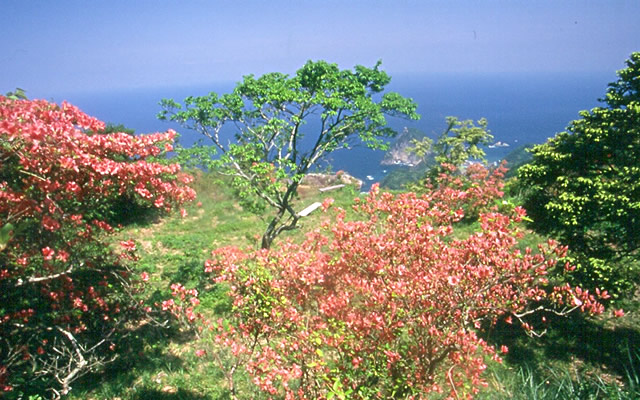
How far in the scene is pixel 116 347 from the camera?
744cm

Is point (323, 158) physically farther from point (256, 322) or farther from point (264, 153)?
point (256, 322)

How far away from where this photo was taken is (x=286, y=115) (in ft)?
31.1

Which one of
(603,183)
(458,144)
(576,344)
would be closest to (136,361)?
(576,344)

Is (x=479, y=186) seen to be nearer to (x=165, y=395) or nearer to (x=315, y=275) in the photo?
(x=315, y=275)

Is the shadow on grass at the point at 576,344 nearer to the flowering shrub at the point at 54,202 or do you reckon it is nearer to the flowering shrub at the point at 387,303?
the flowering shrub at the point at 387,303

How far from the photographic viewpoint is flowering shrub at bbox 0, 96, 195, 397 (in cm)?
432

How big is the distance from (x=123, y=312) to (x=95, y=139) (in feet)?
14.8

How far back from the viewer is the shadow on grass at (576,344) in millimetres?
7449

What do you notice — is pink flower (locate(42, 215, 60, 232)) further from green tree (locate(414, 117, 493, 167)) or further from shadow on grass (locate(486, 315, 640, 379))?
green tree (locate(414, 117, 493, 167))

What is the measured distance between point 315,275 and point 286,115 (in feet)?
18.2

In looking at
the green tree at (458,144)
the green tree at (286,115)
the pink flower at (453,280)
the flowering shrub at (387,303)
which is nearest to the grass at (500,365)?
the flowering shrub at (387,303)

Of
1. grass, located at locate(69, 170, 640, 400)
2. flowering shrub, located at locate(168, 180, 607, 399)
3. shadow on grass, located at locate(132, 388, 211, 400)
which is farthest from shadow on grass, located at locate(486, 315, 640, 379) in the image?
shadow on grass, located at locate(132, 388, 211, 400)

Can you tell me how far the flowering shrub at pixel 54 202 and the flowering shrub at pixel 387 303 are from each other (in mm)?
2077

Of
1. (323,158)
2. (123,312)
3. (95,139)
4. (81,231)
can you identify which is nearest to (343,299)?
(95,139)
